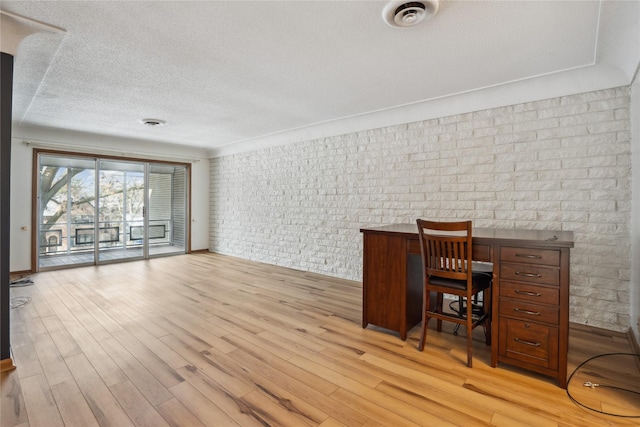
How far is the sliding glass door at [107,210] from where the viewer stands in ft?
18.0

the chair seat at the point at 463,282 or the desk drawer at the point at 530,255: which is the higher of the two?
the desk drawer at the point at 530,255

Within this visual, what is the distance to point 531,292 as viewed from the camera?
6.59ft

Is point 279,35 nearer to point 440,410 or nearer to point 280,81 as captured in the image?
point 280,81

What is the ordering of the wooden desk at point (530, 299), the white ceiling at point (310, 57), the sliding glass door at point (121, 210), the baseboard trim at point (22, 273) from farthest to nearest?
the sliding glass door at point (121, 210) < the baseboard trim at point (22, 273) < the white ceiling at point (310, 57) < the wooden desk at point (530, 299)

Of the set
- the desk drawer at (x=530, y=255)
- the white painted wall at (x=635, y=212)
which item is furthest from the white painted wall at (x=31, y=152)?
the white painted wall at (x=635, y=212)

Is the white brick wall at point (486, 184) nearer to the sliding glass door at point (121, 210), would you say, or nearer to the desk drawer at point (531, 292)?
the desk drawer at point (531, 292)

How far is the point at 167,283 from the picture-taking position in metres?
4.48

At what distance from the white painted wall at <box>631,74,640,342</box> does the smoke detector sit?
1.89 meters

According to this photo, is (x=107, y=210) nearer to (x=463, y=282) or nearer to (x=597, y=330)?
(x=463, y=282)

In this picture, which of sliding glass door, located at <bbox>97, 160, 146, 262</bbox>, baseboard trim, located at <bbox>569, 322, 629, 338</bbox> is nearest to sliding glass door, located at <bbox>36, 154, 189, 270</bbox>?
sliding glass door, located at <bbox>97, 160, 146, 262</bbox>

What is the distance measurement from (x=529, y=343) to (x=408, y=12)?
7.77ft

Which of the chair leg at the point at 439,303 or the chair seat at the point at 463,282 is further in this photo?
the chair leg at the point at 439,303

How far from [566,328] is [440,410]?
976 millimetres

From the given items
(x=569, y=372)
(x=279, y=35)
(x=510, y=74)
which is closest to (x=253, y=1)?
(x=279, y=35)
